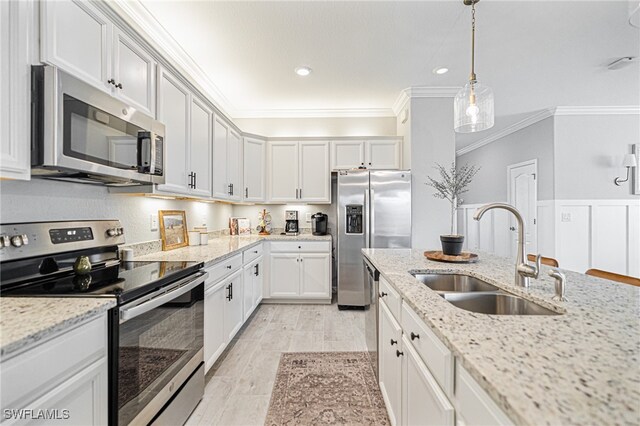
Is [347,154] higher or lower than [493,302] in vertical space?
higher

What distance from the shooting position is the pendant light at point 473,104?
6.47 feet

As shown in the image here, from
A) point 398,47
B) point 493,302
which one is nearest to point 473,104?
point 398,47

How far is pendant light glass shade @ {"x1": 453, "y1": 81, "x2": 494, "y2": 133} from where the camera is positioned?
1972 mm

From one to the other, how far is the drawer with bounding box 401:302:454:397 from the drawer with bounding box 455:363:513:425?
43mm

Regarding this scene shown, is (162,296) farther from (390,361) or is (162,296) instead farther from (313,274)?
(313,274)

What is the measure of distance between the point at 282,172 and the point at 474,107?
2.72 metres

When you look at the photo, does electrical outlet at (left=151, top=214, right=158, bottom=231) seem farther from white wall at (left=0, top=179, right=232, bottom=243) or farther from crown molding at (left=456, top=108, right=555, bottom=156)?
crown molding at (left=456, top=108, right=555, bottom=156)

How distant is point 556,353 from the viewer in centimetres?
68

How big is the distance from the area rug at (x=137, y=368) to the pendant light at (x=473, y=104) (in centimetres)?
236

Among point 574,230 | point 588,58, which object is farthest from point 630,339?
point 574,230

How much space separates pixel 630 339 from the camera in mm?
756

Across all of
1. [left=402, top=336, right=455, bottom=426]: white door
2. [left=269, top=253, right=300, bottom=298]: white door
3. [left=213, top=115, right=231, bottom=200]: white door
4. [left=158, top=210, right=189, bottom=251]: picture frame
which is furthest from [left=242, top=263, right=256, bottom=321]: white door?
[left=402, top=336, right=455, bottom=426]: white door

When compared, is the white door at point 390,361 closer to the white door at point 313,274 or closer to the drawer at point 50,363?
the drawer at point 50,363

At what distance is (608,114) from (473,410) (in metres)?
5.65
